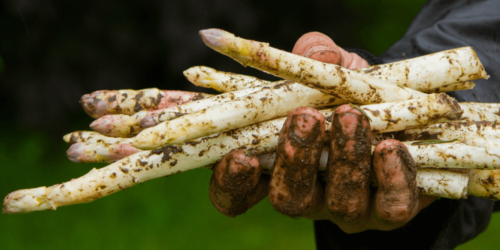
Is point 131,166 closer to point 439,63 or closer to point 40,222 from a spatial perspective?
point 439,63

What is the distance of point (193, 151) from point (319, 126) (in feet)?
0.87

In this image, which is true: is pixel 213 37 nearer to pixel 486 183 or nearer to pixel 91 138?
pixel 91 138

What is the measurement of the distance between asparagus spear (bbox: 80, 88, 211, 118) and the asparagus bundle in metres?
0.06

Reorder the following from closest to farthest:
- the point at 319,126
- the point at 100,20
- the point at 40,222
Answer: the point at 319,126, the point at 100,20, the point at 40,222

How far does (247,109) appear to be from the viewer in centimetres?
60

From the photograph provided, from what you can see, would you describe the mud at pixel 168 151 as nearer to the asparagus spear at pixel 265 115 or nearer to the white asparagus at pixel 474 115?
the asparagus spear at pixel 265 115

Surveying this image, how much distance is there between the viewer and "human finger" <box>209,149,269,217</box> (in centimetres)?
61

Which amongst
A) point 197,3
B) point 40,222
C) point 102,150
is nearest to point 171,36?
point 197,3

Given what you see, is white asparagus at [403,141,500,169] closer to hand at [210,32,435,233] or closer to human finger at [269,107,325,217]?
hand at [210,32,435,233]

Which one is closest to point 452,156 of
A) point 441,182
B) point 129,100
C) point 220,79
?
point 441,182

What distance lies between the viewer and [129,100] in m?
0.79

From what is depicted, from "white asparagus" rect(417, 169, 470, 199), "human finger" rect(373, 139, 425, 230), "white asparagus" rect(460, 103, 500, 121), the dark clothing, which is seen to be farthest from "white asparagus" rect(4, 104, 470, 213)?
the dark clothing

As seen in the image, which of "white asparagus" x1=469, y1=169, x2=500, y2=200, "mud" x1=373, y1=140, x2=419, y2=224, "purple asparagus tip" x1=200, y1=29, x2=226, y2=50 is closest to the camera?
"purple asparagus tip" x1=200, y1=29, x2=226, y2=50

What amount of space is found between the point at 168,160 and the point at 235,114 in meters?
0.18
